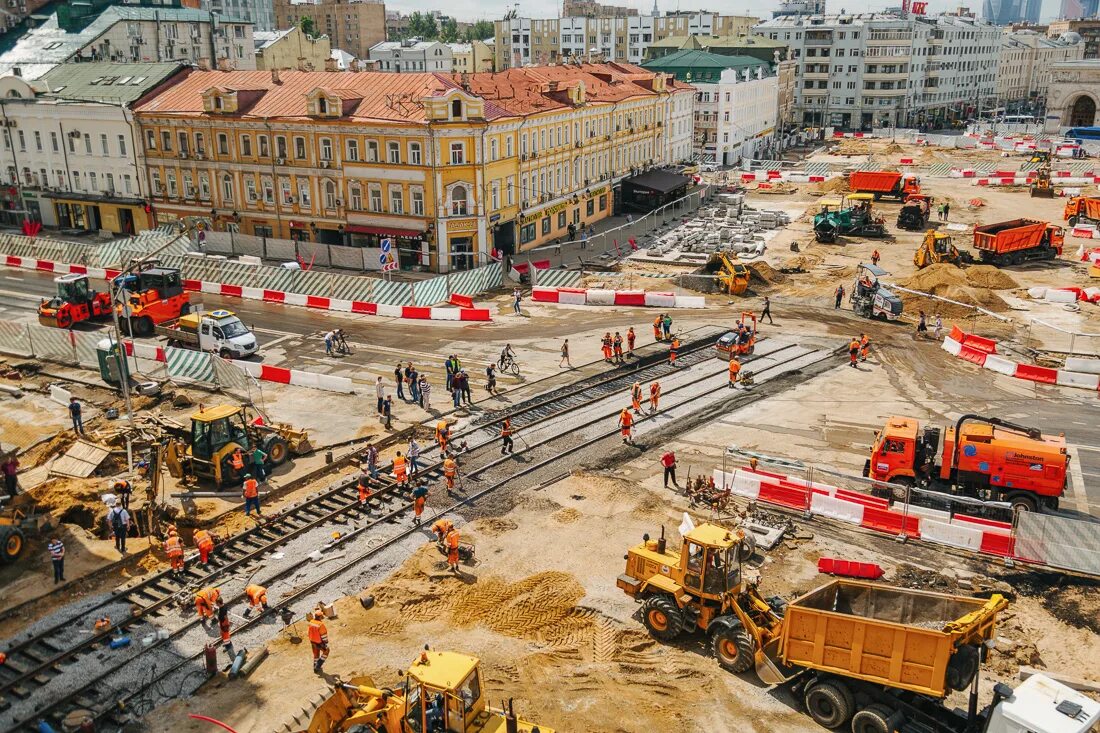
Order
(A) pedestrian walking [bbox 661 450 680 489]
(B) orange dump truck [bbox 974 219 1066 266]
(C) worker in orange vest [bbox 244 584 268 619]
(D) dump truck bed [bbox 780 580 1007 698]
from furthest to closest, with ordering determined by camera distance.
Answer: (B) orange dump truck [bbox 974 219 1066 266]
(A) pedestrian walking [bbox 661 450 680 489]
(C) worker in orange vest [bbox 244 584 268 619]
(D) dump truck bed [bbox 780 580 1007 698]

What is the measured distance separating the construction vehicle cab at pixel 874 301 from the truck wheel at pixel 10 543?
40383mm

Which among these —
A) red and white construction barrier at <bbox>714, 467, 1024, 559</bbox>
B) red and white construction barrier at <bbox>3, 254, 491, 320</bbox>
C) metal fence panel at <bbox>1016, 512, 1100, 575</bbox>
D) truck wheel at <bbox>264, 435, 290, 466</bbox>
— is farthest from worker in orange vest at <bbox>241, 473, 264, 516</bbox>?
red and white construction barrier at <bbox>3, 254, 491, 320</bbox>

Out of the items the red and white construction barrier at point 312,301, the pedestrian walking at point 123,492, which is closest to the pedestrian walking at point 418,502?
the pedestrian walking at point 123,492

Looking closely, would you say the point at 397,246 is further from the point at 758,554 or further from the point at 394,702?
the point at 394,702

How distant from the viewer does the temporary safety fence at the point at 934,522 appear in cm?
2406

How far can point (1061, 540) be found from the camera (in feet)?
79.2

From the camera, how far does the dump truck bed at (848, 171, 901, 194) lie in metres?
85.5

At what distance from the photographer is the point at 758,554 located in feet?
82.9

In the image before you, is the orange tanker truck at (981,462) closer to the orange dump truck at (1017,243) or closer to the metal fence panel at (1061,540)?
the metal fence panel at (1061,540)

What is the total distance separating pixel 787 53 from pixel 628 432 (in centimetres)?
11762

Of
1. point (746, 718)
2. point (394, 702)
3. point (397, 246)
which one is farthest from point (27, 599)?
point (397, 246)

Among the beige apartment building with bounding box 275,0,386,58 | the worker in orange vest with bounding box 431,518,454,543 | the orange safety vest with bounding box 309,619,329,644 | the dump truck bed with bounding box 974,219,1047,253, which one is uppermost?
the beige apartment building with bounding box 275,0,386,58

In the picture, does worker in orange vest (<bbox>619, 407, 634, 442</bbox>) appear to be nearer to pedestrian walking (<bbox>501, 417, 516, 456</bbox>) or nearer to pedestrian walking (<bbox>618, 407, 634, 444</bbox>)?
pedestrian walking (<bbox>618, 407, 634, 444</bbox>)

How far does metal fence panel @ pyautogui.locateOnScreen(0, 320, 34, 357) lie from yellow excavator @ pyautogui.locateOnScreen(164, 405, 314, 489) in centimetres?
1718
